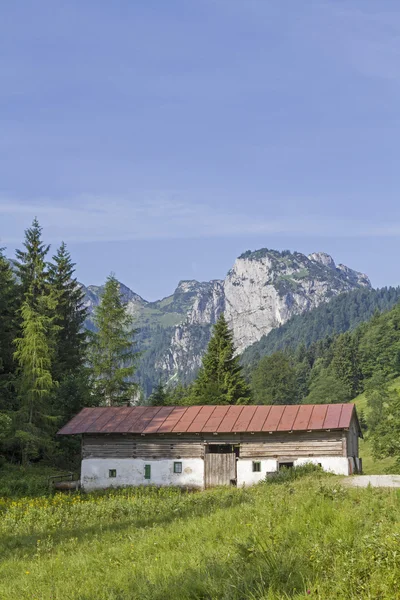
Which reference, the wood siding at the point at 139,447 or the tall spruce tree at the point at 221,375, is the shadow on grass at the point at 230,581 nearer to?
the wood siding at the point at 139,447

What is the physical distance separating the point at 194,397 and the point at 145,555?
5201cm

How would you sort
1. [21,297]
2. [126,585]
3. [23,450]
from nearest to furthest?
[126,585]
[23,450]
[21,297]

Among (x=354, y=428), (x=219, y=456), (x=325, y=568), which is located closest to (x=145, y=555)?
(x=325, y=568)

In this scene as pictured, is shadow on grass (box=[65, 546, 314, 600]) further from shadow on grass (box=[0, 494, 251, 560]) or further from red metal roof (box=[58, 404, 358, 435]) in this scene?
red metal roof (box=[58, 404, 358, 435])

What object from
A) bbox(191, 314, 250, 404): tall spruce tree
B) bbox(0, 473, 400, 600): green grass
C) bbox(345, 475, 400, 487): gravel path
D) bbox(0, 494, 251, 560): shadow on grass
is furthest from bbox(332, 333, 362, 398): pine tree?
bbox(0, 473, 400, 600): green grass

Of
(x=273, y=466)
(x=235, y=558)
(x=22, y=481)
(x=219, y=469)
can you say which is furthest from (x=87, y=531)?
(x=273, y=466)

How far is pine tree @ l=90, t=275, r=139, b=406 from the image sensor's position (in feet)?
172

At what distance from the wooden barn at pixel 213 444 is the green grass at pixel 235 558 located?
59.8 feet

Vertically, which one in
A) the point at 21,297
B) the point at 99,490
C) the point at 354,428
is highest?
the point at 21,297

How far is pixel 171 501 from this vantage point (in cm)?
2458

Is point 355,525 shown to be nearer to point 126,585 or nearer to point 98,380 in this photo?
point 126,585

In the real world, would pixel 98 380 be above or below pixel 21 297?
below

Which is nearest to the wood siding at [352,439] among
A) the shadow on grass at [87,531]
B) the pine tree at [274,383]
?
the shadow on grass at [87,531]

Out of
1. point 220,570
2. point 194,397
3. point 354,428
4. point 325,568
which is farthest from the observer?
point 194,397
